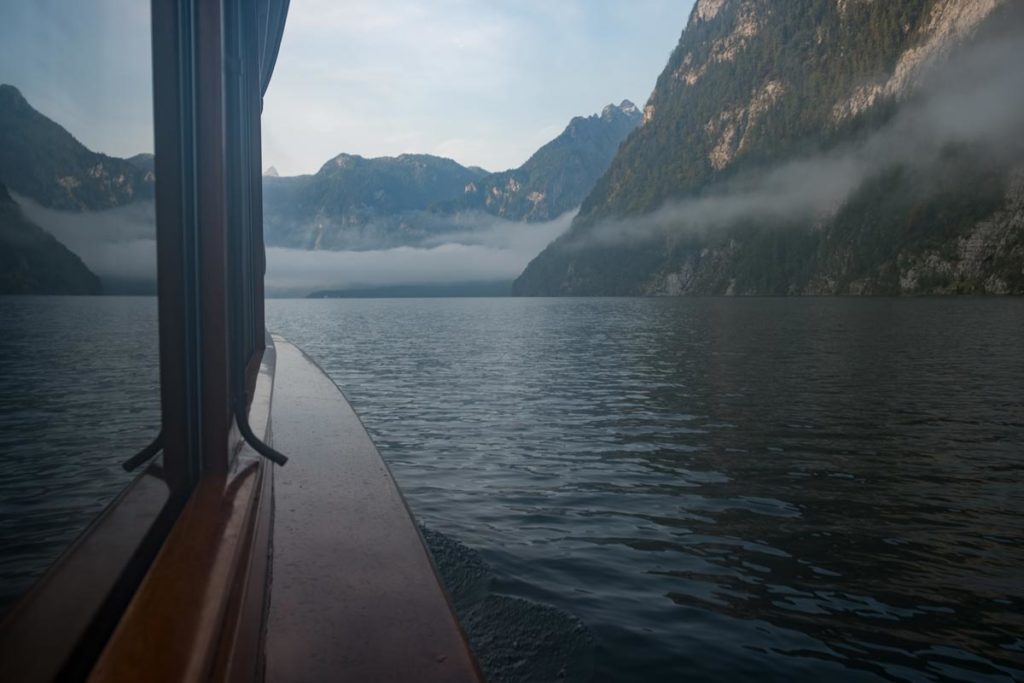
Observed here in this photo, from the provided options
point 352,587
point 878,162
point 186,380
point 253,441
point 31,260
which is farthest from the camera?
point 878,162

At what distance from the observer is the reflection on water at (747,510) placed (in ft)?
15.9

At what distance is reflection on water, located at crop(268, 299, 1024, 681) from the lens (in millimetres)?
4852

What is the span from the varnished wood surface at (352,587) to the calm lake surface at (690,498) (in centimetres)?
50

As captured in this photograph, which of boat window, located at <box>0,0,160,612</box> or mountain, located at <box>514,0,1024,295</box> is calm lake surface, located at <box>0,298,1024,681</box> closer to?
boat window, located at <box>0,0,160,612</box>

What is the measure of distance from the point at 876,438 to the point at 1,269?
41.3 feet

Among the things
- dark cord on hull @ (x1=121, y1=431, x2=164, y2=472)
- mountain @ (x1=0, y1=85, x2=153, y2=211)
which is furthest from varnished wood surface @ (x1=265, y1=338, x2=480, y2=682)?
mountain @ (x1=0, y1=85, x2=153, y2=211)

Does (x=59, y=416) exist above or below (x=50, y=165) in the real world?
below

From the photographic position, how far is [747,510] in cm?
785

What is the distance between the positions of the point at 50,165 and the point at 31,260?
183mm

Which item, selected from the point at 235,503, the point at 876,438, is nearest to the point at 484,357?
the point at 876,438

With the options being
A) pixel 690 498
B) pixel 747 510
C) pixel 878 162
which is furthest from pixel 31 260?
pixel 878 162

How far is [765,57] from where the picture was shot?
200 m

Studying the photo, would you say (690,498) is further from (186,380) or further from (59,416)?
(59,416)

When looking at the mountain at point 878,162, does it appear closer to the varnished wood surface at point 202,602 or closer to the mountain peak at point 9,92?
the varnished wood surface at point 202,602
